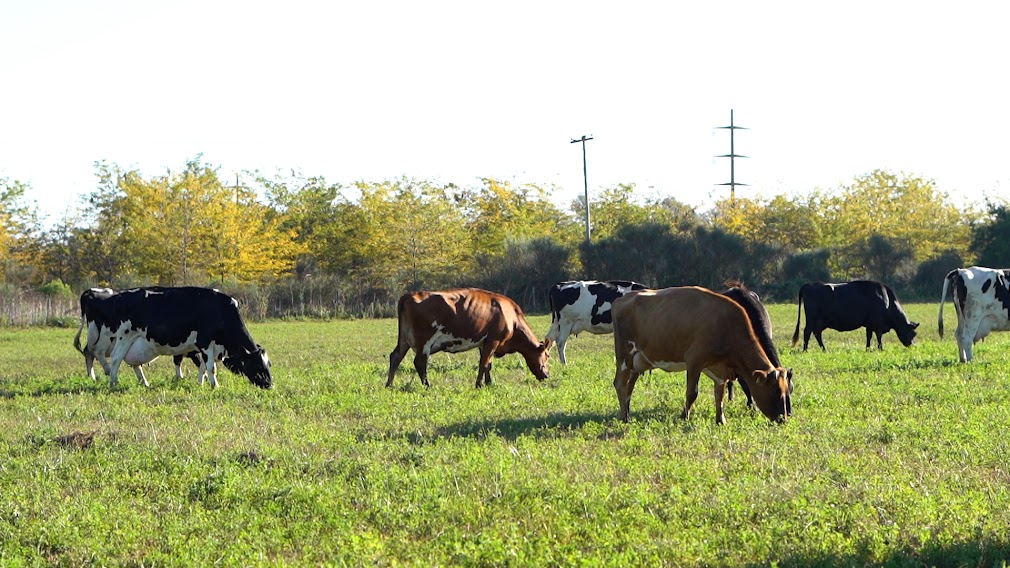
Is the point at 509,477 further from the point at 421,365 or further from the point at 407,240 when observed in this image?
the point at 407,240

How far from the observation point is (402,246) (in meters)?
59.5

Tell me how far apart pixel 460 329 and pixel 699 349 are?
17.8 ft

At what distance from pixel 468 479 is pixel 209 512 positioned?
6.55 feet

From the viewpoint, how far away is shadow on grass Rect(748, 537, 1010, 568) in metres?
5.82

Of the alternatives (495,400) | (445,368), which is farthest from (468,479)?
(445,368)

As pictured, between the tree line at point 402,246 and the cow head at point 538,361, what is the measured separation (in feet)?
98.2

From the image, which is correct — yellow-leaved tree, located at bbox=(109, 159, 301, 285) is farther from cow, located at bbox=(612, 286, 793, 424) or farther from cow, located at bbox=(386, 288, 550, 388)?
cow, located at bbox=(612, 286, 793, 424)

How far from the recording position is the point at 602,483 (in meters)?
7.90

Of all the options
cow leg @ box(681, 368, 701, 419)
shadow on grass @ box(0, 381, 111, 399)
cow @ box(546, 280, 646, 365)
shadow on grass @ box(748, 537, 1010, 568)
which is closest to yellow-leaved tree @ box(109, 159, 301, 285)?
cow @ box(546, 280, 646, 365)

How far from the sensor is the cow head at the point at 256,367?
1566 centimetres

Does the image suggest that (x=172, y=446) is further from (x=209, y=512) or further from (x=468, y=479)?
(x=468, y=479)

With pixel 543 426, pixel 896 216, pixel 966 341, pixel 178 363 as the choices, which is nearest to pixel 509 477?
pixel 543 426

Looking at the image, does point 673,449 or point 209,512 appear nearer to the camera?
point 209,512

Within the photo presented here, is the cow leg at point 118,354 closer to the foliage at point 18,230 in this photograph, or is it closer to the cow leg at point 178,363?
the cow leg at point 178,363
